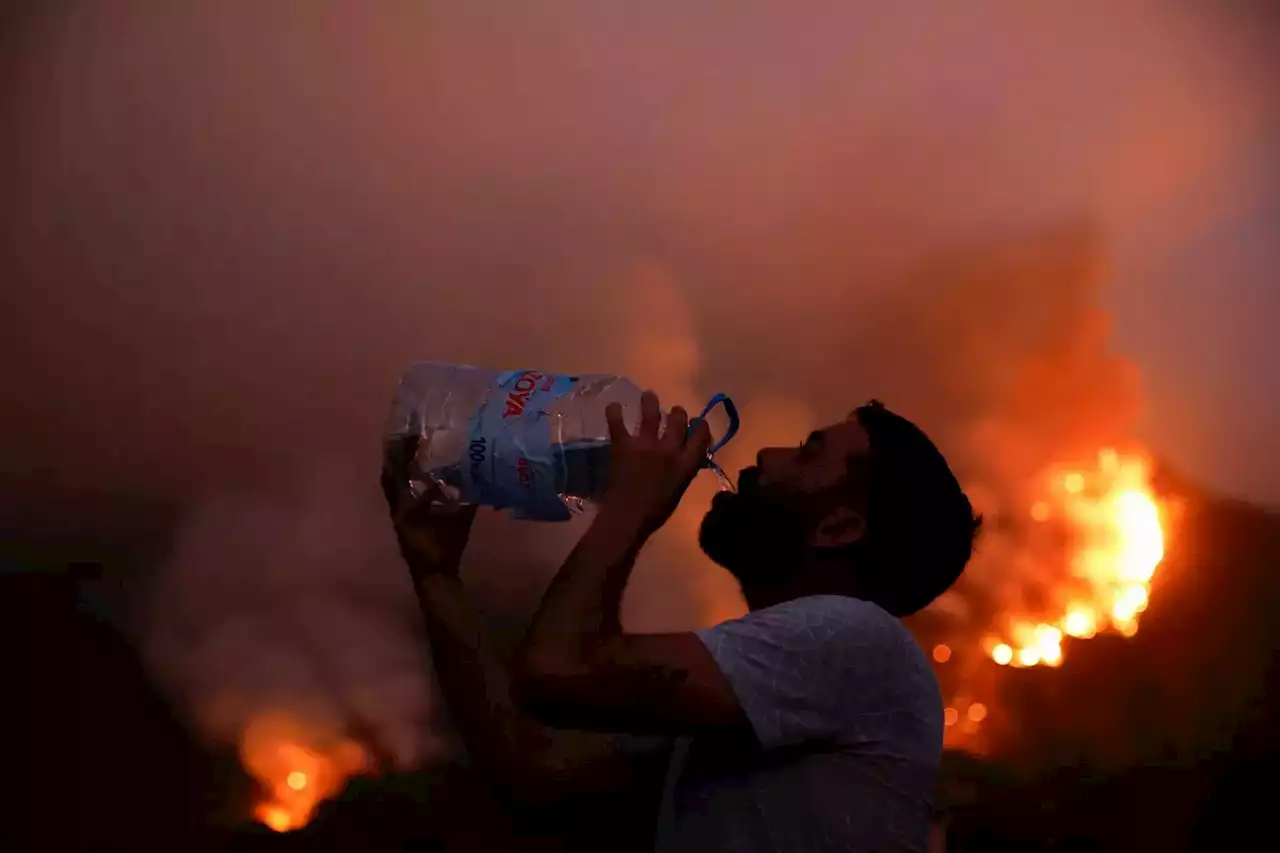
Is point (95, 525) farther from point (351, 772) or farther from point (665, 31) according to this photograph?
point (665, 31)

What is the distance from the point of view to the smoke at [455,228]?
170cm

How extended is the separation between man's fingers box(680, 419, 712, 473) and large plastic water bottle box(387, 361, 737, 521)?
44 mm

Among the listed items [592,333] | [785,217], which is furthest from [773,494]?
[785,217]

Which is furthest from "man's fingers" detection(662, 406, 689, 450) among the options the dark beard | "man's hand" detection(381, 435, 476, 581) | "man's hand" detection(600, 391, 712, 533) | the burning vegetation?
the burning vegetation

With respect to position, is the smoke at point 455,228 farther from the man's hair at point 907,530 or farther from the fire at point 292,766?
the man's hair at point 907,530

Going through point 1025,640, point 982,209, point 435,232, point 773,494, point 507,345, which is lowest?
point 1025,640

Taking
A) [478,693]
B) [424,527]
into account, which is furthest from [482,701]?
[424,527]

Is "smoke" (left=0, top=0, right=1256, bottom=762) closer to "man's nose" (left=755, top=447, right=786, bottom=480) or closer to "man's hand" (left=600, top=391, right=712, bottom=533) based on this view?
"man's nose" (left=755, top=447, right=786, bottom=480)

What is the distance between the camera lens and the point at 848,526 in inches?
36.5

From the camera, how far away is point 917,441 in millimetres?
1008

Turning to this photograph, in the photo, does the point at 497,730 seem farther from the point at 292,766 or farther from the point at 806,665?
the point at 292,766

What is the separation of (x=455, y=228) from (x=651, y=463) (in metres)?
1.09

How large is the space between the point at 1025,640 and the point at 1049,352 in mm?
663

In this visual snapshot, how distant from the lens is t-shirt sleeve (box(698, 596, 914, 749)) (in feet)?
2.26
